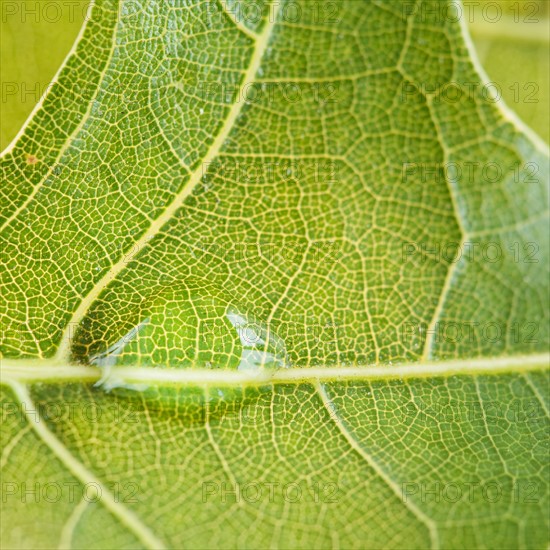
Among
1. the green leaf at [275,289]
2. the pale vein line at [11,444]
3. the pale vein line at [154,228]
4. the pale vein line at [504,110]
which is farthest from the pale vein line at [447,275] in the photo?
→ the pale vein line at [11,444]

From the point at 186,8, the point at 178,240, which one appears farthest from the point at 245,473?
the point at 186,8

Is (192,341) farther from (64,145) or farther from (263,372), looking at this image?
(64,145)

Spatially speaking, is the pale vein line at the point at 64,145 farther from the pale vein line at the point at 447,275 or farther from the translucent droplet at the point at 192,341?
the pale vein line at the point at 447,275

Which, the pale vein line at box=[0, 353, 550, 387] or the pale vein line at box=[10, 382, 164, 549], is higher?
the pale vein line at box=[0, 353, 550, 387]

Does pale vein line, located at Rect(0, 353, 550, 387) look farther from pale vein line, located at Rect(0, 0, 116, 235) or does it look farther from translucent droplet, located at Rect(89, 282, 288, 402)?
pale vein line, located at Rect(0, 0, 116, 235)

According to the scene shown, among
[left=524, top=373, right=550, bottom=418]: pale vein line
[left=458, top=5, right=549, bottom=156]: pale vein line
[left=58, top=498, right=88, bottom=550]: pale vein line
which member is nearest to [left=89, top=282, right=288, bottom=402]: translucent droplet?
[left=58, top=498, right=88, bottom=550]: pale vein line

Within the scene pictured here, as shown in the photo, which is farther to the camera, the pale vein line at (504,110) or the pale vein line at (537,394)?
the pale vein line at (537,394)

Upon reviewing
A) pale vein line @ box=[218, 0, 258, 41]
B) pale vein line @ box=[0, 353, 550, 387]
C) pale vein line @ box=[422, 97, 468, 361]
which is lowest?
pale vein line @ box=[0, 353, 550, 387]

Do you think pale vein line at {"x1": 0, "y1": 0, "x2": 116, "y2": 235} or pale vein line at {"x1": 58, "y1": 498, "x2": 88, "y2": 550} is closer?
pale vein line at {"x1": 58, "y1": 498, "x2": 88, "y2": 550}
